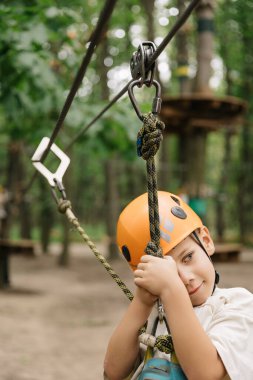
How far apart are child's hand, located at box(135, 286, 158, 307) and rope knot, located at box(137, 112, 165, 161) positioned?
0.36 metres

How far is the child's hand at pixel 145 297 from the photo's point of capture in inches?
62.1

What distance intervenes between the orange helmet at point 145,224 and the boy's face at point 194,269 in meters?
0.03

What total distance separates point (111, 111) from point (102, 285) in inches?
193

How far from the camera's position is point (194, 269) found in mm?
1694

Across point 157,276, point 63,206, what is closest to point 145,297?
point 157,276

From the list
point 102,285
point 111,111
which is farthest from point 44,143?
point 102,285

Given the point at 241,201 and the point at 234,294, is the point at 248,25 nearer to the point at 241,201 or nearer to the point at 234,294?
the point at 241,201

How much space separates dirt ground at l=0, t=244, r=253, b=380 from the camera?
16.2 ft

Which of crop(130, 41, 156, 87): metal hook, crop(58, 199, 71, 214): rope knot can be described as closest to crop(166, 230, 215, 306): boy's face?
crop(130, 41, 156, 87): metal hook

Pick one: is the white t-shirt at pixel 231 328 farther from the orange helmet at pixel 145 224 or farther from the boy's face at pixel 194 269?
the orange helmet at pixel 145 224

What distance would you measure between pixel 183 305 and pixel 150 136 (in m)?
0.45

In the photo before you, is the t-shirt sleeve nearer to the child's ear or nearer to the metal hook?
the child's ear

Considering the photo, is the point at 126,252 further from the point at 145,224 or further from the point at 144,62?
the point at 144,62

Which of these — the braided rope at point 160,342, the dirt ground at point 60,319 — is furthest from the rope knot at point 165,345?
the dirt ground at point 60,319
